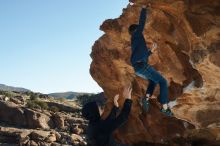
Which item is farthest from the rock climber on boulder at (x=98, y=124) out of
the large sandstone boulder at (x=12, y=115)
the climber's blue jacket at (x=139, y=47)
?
the large sandstone boulder at (x=12, y=115)

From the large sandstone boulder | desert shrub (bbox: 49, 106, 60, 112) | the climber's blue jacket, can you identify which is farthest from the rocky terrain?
the climber's blue jacket

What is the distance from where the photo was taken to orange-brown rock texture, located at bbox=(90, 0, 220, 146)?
402 inches

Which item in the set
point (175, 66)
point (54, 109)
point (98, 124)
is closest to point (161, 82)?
point (175, 66)

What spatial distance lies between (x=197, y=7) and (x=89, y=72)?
879 centimetres

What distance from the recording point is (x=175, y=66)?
12008mm

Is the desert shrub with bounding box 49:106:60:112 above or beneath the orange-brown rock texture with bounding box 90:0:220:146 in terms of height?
beneath

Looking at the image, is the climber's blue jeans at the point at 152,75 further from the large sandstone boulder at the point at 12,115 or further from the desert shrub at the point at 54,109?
the desert shrub at the point at 54,109

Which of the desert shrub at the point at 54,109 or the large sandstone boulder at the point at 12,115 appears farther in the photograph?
the desert shrub at the point at 54,109

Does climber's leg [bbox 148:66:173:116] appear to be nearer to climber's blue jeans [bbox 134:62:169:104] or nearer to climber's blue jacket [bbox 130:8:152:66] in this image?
climber's blue jeans [bbox 134:62:169:104]

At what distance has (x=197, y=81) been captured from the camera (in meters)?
11.1

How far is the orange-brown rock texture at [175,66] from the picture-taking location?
1020 centimetres

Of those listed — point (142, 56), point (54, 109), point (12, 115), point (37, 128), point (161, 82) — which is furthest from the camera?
point (54, 109)

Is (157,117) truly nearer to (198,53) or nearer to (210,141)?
(210,141)

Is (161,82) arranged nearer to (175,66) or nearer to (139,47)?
(139,47)
